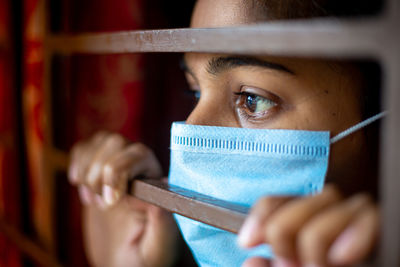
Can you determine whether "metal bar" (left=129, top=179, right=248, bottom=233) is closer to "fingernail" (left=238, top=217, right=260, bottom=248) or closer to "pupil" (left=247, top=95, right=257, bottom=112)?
"fingernail" (left=238, top=217, right=260, bottom=248)

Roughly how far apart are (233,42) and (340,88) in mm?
298

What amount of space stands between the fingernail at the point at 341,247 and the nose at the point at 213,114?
367 mm

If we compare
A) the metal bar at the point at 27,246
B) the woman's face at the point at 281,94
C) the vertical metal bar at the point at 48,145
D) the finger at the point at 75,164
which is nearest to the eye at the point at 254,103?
the woman's face at the point at 281,94

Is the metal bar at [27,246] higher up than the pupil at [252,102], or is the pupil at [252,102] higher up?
the pupil at [252,102]

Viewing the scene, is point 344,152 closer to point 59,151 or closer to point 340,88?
point 340,88

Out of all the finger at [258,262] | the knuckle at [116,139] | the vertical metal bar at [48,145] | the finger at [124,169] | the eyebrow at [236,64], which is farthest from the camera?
the vertical metal bar at [48,145]

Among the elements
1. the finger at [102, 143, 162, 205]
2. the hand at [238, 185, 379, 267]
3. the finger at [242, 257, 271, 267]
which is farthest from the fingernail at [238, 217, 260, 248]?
the finger at [102, 143, 162, 205]

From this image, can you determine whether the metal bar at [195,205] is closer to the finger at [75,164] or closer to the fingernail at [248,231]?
the fingernail at [248,231]

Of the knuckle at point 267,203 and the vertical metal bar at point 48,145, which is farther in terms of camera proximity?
the vertical metal bar at point 48,145

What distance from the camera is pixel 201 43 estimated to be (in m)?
0.55

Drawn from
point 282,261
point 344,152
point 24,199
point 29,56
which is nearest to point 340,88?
point 344,152

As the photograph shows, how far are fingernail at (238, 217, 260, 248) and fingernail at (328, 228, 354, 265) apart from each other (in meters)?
0.09

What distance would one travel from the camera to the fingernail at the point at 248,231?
460mm

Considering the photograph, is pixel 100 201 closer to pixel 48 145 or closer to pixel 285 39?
pixel 48 145
